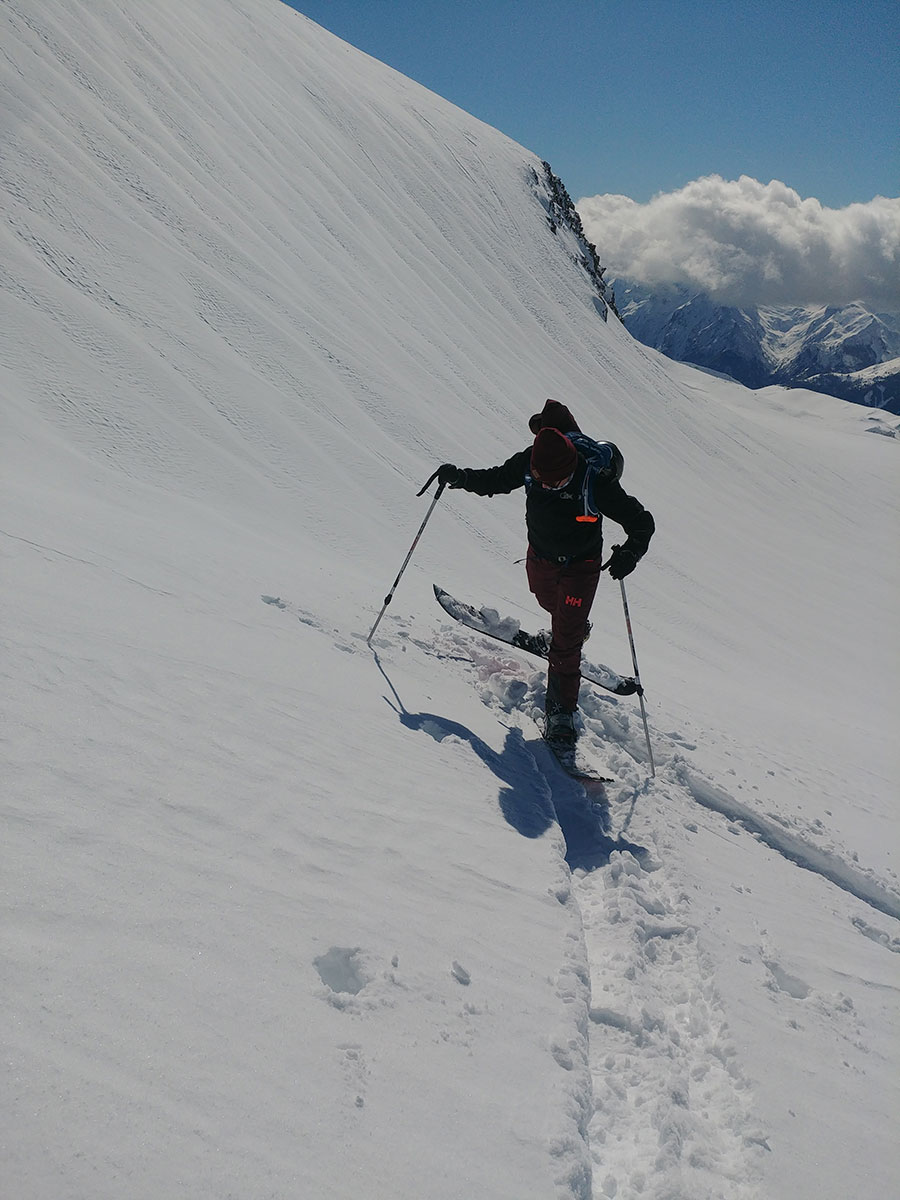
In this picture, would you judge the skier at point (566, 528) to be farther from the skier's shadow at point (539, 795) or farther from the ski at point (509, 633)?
the ski at point (509, 633)

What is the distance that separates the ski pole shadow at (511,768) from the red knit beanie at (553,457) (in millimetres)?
1676

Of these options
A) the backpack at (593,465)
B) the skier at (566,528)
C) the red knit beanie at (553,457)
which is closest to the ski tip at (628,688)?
the skier at (566,528)

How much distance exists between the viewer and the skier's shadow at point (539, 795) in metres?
3.90

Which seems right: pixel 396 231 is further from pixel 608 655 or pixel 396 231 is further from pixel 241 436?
pixel 608 655

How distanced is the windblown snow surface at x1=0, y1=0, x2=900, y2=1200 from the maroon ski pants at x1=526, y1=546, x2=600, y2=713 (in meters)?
0.44

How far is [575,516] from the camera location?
4.79m

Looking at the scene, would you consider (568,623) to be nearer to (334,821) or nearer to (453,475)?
(453,475)

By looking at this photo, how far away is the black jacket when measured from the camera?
15.5 ft

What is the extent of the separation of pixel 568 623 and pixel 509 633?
116 centimetres

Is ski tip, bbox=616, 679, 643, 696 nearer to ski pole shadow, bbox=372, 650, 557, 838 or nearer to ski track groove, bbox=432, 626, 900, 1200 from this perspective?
ski track groove, bbox=432, 626, 900, 1200

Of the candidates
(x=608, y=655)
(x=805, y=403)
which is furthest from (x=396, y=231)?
(x=805, y=403)

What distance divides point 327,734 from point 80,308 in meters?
7.08

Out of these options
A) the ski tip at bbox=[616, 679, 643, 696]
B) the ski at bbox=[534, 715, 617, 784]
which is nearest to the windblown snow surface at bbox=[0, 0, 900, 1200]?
the ski at bbox=[534, 715, 617, 784]

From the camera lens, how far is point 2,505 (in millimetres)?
4613
